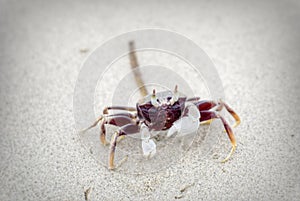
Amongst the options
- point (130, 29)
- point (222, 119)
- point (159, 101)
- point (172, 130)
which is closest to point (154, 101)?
point (159, 101)

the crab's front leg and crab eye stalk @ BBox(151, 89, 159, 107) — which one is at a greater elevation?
crab eye stalk @ BBox(151, 89, 159, 107)

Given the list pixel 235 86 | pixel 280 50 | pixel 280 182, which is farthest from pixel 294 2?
pixel 280 182

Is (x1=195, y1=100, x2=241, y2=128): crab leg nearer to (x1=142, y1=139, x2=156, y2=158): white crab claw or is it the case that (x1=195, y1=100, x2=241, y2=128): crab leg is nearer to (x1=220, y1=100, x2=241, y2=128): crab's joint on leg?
(x1=220, y1=100, x2=241, y2=128): crab's joint on leg

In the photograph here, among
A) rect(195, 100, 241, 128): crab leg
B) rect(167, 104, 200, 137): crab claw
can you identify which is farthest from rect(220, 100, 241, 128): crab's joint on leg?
rect(167, 104, 200, 137): crab claw

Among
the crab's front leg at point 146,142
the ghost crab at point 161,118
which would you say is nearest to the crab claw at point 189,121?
the ghost crab at point 161,118

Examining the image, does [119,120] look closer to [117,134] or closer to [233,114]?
[117,134]

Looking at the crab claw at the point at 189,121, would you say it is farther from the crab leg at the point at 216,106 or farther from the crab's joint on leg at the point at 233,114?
the crab's joint on leg at the point at 233,114
